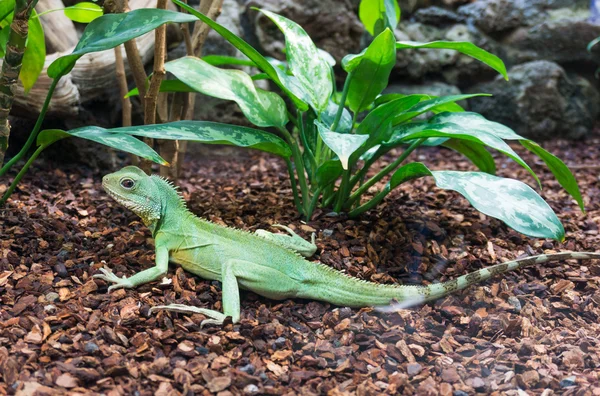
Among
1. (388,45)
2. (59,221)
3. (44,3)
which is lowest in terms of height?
(59,221)

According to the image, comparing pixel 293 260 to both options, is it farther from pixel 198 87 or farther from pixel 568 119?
pixel 568 119

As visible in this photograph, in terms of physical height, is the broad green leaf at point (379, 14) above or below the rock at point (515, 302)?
above

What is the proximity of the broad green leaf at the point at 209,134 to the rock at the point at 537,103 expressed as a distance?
4.84m

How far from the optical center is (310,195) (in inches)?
Result: 170

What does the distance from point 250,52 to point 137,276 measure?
151 centimetres

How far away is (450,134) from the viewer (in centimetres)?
343

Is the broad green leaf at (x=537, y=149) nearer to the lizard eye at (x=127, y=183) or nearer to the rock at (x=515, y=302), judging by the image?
the rock at (x=515, y=302)

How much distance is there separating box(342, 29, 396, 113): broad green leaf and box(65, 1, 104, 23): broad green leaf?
1.90m

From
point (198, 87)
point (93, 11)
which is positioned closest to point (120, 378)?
point (198, 87)

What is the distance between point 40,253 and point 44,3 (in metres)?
3.00

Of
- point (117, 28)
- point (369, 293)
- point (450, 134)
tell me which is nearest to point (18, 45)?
point (117, 28)

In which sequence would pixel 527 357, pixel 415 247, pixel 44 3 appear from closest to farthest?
1. pixel 527 357
2. pixel 415 247
3. pixel 44 3

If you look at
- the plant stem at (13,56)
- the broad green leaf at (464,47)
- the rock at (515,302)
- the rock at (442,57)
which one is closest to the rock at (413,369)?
the rock at (515,302)

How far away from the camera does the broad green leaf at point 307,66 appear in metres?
3.73
